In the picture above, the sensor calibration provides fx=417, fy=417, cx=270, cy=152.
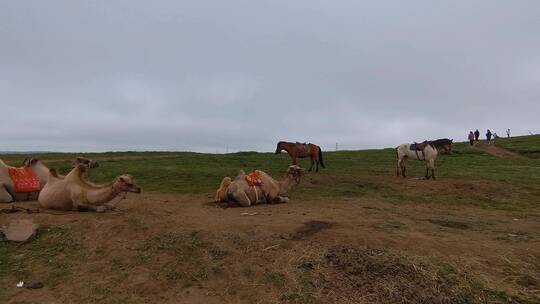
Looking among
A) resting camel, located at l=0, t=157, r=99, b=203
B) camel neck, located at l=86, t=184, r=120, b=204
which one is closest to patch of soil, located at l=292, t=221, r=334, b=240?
camel neck, located at l=86, t=184, r=120, b=204

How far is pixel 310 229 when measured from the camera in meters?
8.63

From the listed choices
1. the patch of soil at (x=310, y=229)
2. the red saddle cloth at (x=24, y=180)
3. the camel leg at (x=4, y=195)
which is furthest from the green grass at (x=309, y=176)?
the patch of soil at (x=310, y=229)

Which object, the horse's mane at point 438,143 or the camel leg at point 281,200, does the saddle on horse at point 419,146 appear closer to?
the horse's mane at point 438,143

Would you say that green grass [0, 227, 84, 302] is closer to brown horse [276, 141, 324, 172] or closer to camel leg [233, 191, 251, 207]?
camel leg [233, 191, 251, 207]

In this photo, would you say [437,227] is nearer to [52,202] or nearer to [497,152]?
[52,202]

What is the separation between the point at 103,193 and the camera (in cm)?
1055

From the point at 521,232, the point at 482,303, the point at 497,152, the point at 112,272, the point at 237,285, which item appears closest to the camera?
the point at 482,303

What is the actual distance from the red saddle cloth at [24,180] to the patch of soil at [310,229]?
8159 millimetres

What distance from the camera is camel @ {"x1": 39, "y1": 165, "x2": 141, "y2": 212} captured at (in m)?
10.4

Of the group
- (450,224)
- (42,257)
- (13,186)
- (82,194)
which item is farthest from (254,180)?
(13,186)

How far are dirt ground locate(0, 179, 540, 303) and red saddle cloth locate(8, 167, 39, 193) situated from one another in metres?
2.50

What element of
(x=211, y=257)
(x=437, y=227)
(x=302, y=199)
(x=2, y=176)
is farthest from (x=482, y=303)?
(x=2, y=176)

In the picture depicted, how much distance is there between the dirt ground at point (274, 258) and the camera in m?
6.52

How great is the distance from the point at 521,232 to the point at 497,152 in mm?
31240
